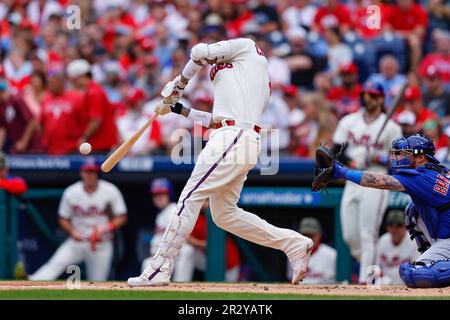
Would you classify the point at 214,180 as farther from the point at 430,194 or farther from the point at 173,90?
the point at 430,194

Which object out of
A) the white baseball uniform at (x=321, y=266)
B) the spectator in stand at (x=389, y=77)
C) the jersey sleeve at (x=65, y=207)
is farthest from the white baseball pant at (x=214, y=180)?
the spectator in stand at (x=389, y=77)

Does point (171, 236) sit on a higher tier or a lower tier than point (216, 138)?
lower

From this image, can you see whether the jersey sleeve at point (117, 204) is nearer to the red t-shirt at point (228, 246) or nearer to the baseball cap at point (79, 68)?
the red t-shirt at point (228, 246)

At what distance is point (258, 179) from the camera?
13.3 m

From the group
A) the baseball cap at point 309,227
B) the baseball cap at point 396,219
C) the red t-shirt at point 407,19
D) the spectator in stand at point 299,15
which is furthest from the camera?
the spectator in stand at point 299,15

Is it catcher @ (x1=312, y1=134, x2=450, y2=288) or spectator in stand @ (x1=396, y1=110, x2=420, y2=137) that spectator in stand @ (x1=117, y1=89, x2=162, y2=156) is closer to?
spectator in stand @ (x1=396, y1=110, x2=420, y2=137)

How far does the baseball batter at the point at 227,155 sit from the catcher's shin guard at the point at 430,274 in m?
0.81

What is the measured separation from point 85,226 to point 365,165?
369 cm

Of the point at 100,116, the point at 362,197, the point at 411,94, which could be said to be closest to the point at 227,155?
the point at 362,197

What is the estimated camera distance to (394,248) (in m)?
12.5

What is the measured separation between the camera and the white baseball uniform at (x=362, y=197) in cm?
1179

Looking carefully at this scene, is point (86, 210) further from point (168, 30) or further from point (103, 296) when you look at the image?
point (103, 296)
